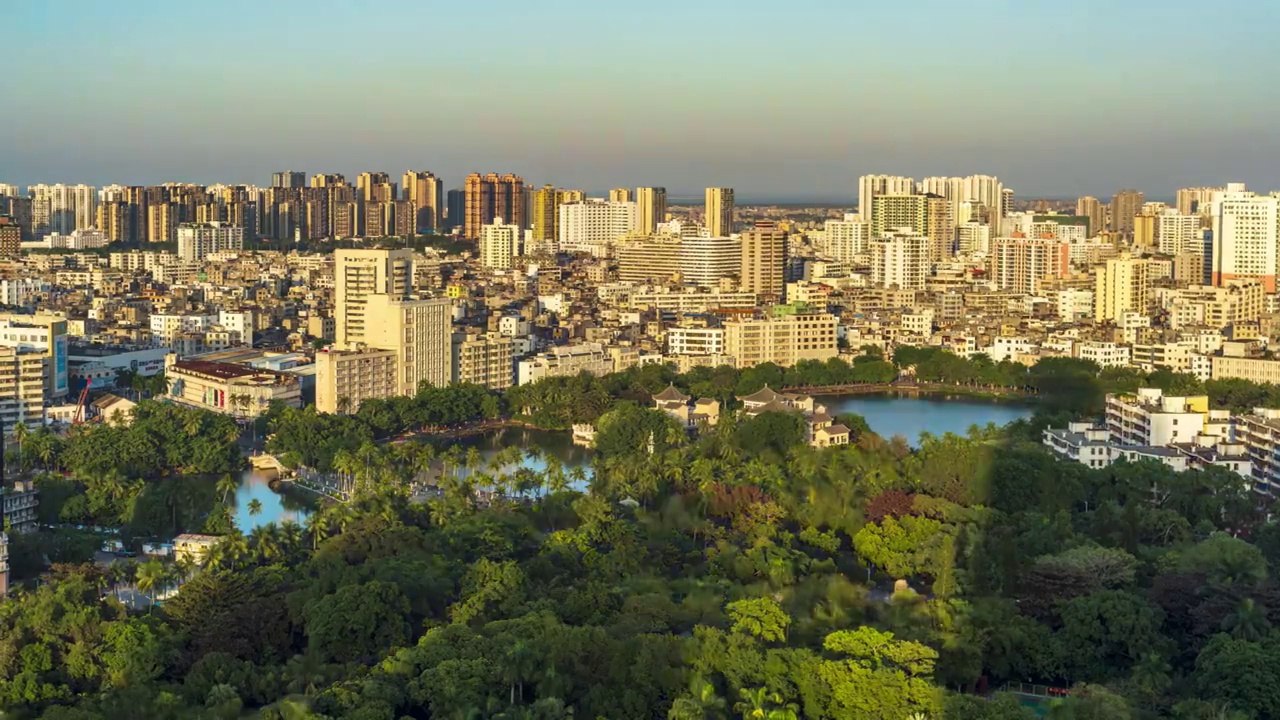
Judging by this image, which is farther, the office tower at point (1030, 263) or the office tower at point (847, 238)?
the office tower at point (847, 238)

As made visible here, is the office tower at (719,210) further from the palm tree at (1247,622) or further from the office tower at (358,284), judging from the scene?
the palm tree at (1247,622)

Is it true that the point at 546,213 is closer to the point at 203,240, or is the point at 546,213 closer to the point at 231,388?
the point at 203,240

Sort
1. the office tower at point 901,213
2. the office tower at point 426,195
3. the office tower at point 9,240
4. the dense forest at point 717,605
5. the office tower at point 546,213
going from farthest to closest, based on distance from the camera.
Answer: the office tower at point 426,195
the office tower at point 546,213
the office tower at point 901,213
the office tower at point 9,240
the dense forest at point 717,605

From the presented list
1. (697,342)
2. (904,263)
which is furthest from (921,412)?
(904,263)

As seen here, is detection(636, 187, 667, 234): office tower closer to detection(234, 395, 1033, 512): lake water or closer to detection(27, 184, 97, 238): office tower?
detection(27, 184, 97, 238): office tower

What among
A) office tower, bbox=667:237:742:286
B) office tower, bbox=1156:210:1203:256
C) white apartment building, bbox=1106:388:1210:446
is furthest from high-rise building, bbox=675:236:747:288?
white apartment building, bbox=1106:388:1210:446

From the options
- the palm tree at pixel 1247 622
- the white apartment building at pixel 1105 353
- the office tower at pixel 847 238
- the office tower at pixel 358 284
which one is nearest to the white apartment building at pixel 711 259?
the office tower at pixel 847 238
